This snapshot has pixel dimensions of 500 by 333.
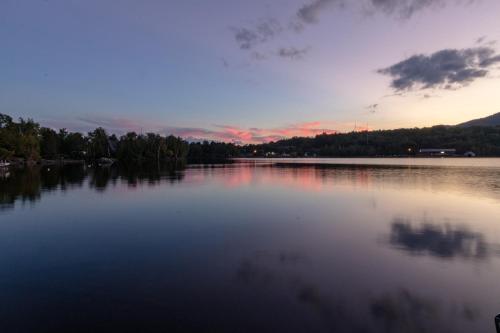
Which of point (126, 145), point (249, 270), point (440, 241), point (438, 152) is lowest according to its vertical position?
point (440, 241)

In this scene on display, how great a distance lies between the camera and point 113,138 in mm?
152500

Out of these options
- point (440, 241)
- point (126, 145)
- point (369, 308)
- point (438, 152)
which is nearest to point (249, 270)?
point (369, 308)

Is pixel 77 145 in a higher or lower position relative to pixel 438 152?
higher

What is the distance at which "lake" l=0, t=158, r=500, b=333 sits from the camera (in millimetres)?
6680

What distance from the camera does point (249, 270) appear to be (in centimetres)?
938

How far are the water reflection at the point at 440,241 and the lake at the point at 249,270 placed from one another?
0.22 ft

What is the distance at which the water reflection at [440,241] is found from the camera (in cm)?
1098

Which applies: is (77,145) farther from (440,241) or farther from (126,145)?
(440,241)

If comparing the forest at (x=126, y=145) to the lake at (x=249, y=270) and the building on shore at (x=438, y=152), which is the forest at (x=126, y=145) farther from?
the lake at (x=249, y=270)

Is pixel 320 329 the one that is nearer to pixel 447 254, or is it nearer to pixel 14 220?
pixel 447 254

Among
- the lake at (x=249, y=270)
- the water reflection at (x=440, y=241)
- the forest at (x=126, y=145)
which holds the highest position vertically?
the forest at (x=126, y=145)

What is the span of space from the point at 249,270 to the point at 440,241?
25.8 feet

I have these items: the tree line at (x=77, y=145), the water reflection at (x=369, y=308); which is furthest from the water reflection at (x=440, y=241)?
the tree line at (x=77, y=145)

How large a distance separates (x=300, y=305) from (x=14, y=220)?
1541cm
